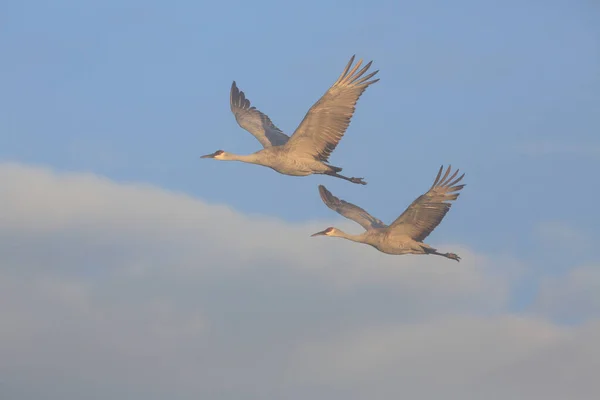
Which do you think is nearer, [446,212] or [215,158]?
[446,212]

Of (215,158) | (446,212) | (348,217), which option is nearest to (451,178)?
(446,212)

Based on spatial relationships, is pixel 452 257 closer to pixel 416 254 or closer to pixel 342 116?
pixel 416 254

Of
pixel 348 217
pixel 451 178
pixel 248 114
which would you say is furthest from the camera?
pixel 248 114

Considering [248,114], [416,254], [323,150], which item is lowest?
[416,254]

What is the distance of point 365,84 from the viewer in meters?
32.1

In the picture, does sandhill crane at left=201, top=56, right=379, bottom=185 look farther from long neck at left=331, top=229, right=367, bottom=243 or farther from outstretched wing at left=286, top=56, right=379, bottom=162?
long neck at left=331, top=229, right=367, bottom=243

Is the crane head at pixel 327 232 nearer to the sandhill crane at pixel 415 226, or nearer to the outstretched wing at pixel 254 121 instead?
the sandhill crane at pixel 415 226

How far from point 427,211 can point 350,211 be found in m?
4.90

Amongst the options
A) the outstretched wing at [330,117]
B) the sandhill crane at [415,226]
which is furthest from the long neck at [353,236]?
the outstretched wing at [330,117]

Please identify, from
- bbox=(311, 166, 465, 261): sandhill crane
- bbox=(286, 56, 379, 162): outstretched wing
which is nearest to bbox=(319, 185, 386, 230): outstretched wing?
bbox=(311, 166, 465, 261): sandhill crane

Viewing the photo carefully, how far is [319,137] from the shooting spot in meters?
33.0

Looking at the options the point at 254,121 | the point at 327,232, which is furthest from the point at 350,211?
the point at 254,121

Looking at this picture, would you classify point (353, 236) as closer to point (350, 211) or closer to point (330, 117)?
point (350, 211)

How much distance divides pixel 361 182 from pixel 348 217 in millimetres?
1956
